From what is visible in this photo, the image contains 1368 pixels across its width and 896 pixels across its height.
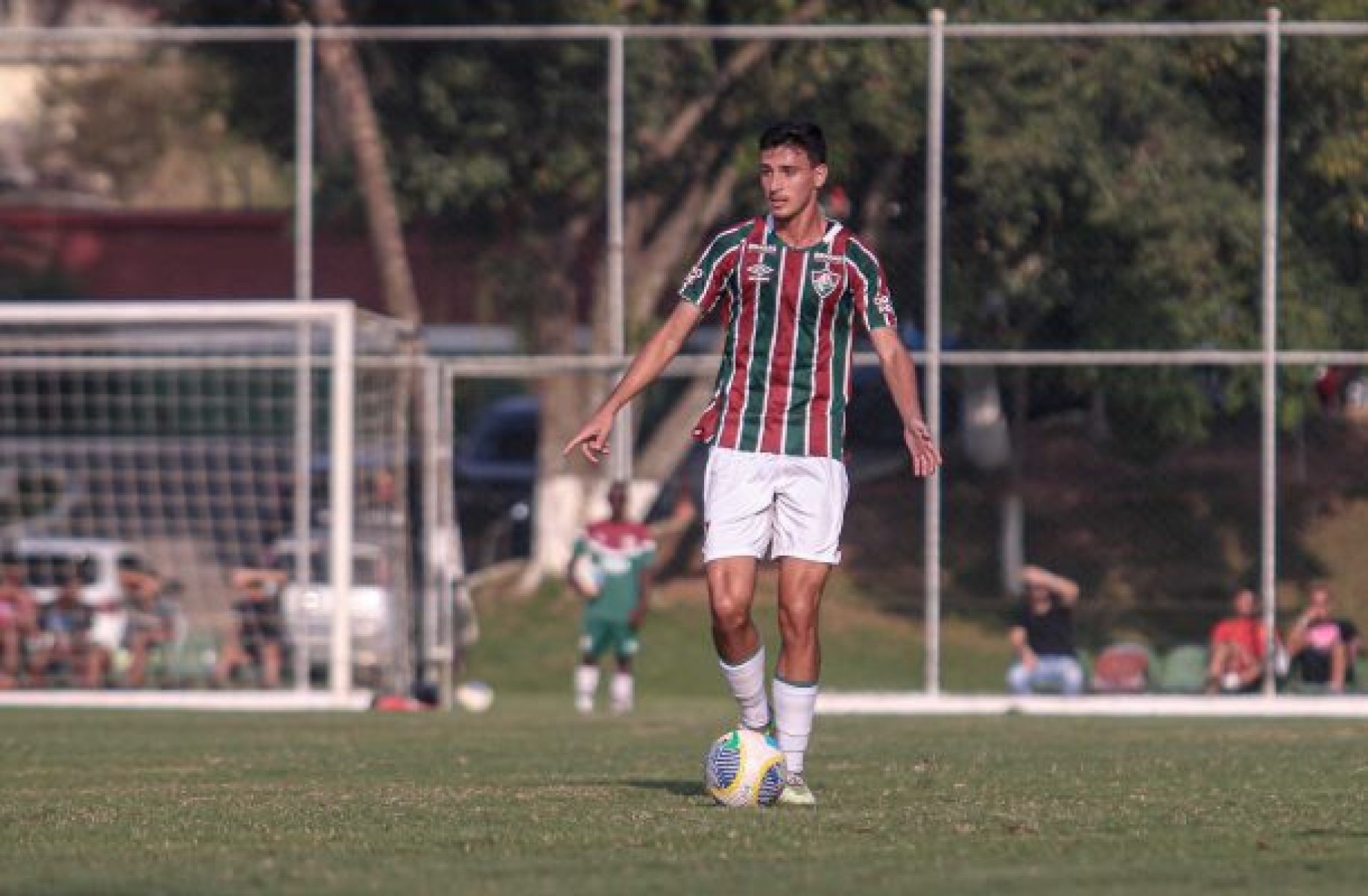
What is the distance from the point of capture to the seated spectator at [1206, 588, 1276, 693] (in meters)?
19.7

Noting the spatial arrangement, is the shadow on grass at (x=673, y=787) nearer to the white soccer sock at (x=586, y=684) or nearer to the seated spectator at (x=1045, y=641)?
the white soccer sock at (x=586, y=684)

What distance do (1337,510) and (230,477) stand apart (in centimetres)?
969

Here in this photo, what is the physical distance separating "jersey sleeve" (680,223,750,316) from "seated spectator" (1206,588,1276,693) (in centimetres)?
1099

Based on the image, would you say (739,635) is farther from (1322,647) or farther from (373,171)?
(373,171)

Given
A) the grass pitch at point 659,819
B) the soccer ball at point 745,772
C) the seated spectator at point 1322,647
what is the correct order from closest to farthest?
the grass pitch at point 659,819 → the soccer ball at point 745,772 → the seated spectator at point 1322,647

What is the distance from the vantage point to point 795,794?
29.7 ft

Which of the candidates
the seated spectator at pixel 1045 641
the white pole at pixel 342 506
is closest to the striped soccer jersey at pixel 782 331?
the white pole at pixel 342 506

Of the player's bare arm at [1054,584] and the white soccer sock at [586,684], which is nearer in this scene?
the white soccer sock at [586,684]

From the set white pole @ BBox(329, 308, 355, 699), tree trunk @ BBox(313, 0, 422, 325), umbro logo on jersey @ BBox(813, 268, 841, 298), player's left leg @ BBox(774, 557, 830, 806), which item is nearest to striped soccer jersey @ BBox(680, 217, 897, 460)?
umbro logo on jersey @ BBox(813, 268, 841, 298)

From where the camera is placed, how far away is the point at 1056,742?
13641mm

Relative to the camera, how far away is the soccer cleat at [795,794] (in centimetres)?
900

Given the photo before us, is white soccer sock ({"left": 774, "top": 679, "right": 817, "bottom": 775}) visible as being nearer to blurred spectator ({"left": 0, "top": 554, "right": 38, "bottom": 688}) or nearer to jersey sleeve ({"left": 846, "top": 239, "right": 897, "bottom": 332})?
jersey sleeve ({"left": 846, "top": 239, "right": 897, "bottom": 332})

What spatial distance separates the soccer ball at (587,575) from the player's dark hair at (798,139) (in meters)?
11.0

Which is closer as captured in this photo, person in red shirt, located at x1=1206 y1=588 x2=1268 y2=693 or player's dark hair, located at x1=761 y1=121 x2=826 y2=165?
player's dark hair, located at x1=761 y1=121 x2=826 y2=165
